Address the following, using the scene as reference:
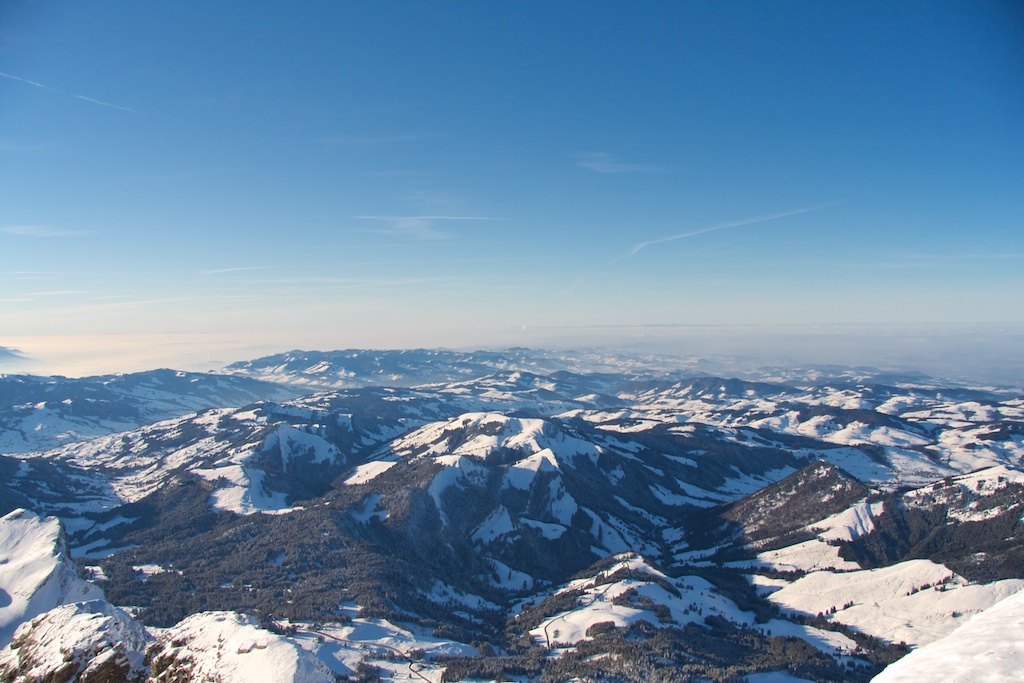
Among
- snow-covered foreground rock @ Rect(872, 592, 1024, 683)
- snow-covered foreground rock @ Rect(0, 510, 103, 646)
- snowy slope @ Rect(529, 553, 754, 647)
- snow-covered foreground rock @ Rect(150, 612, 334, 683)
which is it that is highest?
snow-covered foreground rock @ Rect(872, 592, 1024, 683)

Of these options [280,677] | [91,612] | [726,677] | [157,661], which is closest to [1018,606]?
[280,677]

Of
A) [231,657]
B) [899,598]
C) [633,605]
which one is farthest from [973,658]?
[899,598]

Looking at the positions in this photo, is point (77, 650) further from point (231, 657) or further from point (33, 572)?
point (33, 572)

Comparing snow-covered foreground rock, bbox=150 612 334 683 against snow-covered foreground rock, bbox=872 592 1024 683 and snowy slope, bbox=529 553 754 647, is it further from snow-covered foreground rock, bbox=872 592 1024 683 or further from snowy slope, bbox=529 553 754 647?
snowy slope, bbox=529 553 754 647

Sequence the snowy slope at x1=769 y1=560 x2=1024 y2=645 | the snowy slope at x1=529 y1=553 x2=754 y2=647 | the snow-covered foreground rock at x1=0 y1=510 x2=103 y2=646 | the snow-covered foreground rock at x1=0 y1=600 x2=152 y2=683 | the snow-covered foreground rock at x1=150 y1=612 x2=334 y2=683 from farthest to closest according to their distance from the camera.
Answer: the snowy slope at x1=529 y1=553 x2=754 y2=647
the snowy slope at x1=769 y1=560 x2=1024 y2=645
the snow-covered foreground rock at x1=0 y1=510 x2=103 y2=646
the snow-covered foreground rock at x1=150 y1=612 x2=334 y2=683
the snow-covered foreground rock at x1=0 y1=600 x2=152 y2=683

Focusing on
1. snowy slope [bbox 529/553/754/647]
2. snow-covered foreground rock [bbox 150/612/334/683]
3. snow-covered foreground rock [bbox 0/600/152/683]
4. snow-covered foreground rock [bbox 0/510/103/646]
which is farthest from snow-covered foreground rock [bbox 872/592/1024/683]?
snowy slope [bbox 529/553/754/647]

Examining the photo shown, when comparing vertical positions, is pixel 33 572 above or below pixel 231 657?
below

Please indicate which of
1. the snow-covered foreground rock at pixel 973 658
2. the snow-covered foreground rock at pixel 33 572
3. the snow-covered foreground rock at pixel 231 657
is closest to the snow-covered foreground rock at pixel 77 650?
the snow-covered foreground rock at pixel 231 657
